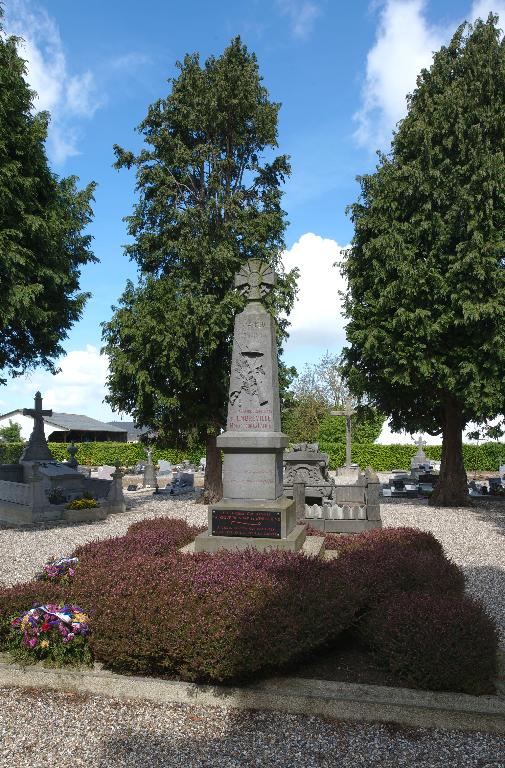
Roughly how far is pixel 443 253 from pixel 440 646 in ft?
50.6

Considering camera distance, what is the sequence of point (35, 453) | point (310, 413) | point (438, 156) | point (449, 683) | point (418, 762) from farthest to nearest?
point (310, 413), point (35, 453), point (438, 156), point (449, 683), point (418, 762)

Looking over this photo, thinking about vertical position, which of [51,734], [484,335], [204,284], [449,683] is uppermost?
[204,284]

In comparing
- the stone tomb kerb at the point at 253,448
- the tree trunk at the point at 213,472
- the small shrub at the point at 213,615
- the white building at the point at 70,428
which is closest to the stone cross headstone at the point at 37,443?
the tree trunk at the point at 213,472

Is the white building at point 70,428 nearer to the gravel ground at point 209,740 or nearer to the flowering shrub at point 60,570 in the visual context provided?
the flowering shrub at point 60,570

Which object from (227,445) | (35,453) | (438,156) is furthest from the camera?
(35,453)

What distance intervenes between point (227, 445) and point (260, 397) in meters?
1.00

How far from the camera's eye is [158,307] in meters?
17.8

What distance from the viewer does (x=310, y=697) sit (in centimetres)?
484

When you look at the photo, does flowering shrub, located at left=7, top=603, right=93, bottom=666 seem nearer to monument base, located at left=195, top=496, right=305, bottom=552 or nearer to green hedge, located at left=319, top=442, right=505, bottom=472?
monument base, located at left=195, top=496, right=305, bottom=552

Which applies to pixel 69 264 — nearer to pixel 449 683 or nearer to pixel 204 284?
pixel 204 284

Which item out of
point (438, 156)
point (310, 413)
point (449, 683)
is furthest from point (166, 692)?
point (310, 413)

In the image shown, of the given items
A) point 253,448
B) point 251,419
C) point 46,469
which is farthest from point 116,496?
point 253,448

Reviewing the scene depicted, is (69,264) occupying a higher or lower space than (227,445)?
higher

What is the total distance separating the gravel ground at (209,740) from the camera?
415cm
